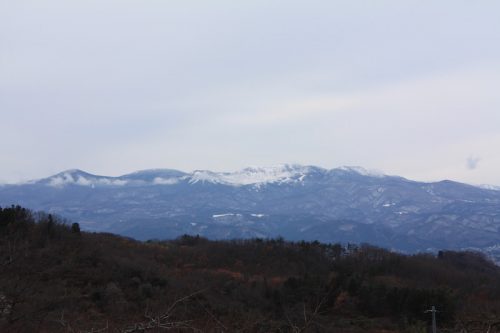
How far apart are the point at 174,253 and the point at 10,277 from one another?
44.3 metres

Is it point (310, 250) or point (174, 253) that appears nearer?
point (174, 253)

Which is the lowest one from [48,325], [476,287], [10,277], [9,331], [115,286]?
[476,287]

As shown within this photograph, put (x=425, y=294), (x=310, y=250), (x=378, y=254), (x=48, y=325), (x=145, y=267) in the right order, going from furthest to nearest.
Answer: (x=378, y=254)
(x=310, y=250)
(x=145, y=267)
(x=425, y=294)
(x=48, y=325)

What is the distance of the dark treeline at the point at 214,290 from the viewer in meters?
6.26

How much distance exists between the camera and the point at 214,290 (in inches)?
1214

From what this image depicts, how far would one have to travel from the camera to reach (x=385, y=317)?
2830 cm

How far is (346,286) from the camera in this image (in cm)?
3328

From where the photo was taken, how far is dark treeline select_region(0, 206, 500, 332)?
20.5 feet

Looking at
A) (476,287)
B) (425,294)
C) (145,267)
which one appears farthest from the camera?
(476,287)

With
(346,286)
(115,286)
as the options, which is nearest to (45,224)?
(115,286)

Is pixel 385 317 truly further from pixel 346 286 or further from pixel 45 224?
pixel 45 224

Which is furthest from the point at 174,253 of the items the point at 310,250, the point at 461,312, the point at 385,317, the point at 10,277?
the point at 10,277

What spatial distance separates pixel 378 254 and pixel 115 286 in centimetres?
4062

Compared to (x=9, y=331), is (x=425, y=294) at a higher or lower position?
lower
